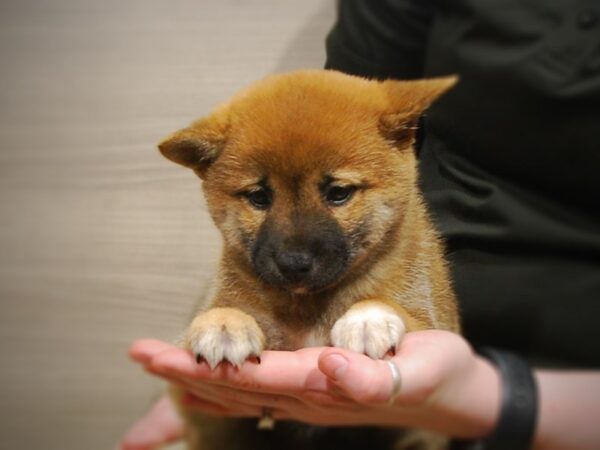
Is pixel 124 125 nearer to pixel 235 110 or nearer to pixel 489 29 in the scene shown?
pixel 235 110

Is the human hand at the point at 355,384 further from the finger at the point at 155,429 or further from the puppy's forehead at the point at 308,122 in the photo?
the puppy's forehead at the point at 308,122

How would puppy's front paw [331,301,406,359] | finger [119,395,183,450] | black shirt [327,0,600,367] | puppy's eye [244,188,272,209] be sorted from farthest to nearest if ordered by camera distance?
1. finger [119,395,183,450]
2. puppy's eye [244,188,272,209]
3. puppy's front paw [331,301,406,359]
4. black shirt [327,0,600,367]

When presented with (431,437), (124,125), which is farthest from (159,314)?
(431,437)

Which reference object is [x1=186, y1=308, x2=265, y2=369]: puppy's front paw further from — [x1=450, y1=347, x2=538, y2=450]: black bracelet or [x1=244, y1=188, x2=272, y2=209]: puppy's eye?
[x1=450, y1=347, x2=538, y2=450]: black bracelet

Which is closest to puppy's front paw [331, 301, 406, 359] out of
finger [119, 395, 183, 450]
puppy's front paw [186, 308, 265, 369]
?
puppy's front paw [186, 308, 265, 369]

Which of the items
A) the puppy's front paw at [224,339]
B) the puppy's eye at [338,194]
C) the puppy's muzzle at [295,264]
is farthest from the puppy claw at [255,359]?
the puppy's eye at [338,194]

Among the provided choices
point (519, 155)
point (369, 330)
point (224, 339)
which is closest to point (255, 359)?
point (224, 339)

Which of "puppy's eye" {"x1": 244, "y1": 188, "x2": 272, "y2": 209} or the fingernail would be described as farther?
"puppy's eye" {"x1": 244, "y1": 188, "x2": 272, "y2": 209}
